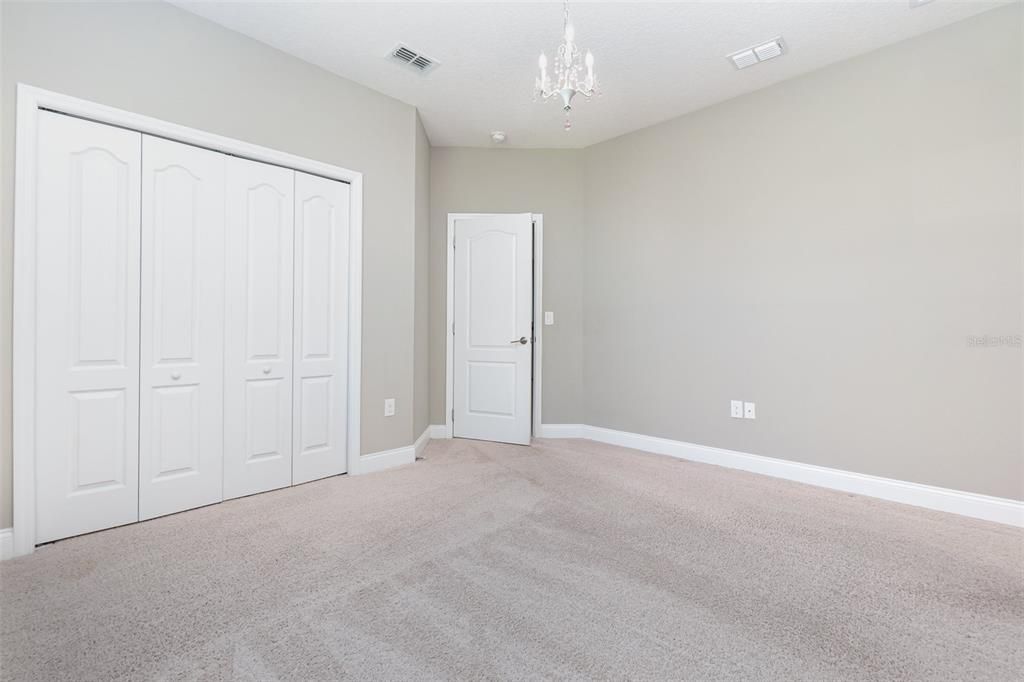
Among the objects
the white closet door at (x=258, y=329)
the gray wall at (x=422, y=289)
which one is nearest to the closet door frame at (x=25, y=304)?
the white closet door at (x=258, y=329)

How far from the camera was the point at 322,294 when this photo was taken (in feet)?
10.5

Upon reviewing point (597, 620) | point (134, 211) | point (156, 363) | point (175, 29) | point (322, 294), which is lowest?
point (597, 620)

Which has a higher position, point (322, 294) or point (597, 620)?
point (322, 294)

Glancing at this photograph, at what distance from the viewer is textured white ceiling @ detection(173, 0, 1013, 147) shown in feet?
8.26

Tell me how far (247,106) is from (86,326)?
1524mm

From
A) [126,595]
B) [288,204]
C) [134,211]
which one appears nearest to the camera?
[126,595]

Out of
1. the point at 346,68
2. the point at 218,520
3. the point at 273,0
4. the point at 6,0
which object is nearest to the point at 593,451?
the point at 218,520

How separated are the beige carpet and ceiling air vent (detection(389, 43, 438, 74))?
2.80m

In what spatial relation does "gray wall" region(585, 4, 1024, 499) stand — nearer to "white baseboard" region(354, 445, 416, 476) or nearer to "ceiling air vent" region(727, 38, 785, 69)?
"ceiling air vent" region(727, 38, 785, 69)

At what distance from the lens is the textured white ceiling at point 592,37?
2.52 metres

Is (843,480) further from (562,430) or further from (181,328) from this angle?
(181,328)

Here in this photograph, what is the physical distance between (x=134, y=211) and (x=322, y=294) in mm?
1088

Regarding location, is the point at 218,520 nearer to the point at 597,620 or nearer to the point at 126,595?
the point at 126,595

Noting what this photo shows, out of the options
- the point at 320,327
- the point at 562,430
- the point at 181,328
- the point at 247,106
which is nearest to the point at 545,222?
the point at 562,430
